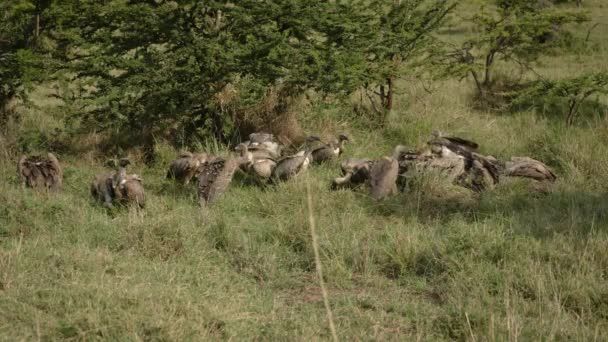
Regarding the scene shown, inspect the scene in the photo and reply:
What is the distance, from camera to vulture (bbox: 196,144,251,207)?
273 inches

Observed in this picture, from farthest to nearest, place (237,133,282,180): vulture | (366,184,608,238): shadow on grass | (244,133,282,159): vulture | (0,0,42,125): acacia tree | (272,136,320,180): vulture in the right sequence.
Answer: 1. (0,0,42,125): acacia tree
2. (244,133,282,159): vulture
3. (237,133,282,180): vulture
4. (272,136,320,180): vulture
5. (366,184,608,238): shadow on grass

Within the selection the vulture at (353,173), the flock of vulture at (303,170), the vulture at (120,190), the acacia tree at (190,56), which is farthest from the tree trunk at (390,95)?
the vulture at (120,190)

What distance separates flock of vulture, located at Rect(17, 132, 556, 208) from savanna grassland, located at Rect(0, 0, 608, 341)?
160 mm

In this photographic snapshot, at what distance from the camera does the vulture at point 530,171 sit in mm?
7574

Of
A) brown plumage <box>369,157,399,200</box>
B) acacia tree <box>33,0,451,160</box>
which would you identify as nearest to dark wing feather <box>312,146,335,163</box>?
acacia tree <box>33,0,451,160</box>

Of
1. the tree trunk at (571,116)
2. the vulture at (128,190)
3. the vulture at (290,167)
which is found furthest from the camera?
the tree trunk at (571,116)

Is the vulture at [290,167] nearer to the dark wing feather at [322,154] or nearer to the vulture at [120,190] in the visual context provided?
the dark wing feather at [322,154]

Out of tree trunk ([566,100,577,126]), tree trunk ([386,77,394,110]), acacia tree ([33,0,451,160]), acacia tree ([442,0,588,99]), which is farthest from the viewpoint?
acacia tree ([442,0,588,99])

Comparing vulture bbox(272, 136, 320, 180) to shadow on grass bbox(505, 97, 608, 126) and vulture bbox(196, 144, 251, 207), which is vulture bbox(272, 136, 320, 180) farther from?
shadow on grass bbox(505, 97, 608, 126)

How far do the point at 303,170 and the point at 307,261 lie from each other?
2116 mm

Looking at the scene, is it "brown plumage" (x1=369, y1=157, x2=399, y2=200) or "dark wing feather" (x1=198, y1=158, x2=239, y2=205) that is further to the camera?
"brown plumage" (x1=369, y1=157, x2=399, y2=200)

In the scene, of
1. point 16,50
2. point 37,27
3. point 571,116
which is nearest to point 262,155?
point 37,27

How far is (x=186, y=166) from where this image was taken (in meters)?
7.67

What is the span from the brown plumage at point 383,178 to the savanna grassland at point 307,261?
14 centimetres
